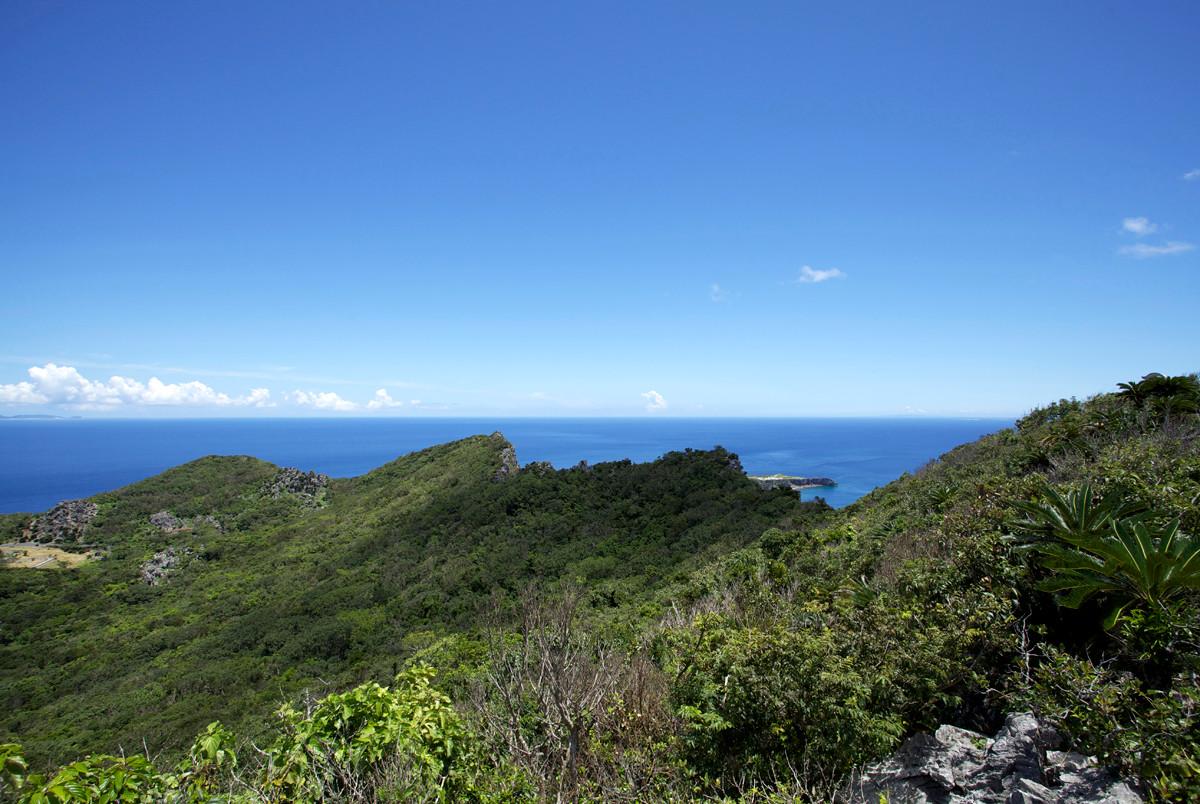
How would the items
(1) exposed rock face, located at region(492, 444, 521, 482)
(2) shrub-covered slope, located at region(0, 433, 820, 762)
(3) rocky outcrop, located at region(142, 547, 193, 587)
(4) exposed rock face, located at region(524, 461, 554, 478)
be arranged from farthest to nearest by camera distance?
1. (1) exposed rock face, located at region(492, 444, 521, 482)
2. (4) exposed rock face, located at region(524, 461, 554, 478)
3. (3) rocky outcrop, located at region(142, 547, 193, 587)
4. (2) shrub-covered slope, located at region(0, 433, 820, 762)

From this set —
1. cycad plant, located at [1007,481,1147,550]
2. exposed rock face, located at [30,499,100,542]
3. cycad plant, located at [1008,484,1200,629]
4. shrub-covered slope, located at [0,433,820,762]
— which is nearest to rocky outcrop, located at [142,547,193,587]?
shrub-covered slope, located at [0,433,820,762]

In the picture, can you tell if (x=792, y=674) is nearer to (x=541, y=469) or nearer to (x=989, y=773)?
(x=989, y=773)

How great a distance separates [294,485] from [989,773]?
65663 millimetres

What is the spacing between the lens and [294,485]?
56.5 metres

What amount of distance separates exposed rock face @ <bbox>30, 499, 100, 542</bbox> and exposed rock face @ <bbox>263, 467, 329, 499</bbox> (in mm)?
14184

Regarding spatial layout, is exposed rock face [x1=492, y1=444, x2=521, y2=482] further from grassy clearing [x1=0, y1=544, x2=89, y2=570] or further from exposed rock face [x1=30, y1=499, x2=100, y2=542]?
exposed rock face [x1=30, y1=499, x2=100, y2=542]

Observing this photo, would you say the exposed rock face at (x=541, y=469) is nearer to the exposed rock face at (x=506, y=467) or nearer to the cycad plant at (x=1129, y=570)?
the exposed rock face at (x=506, y=467)

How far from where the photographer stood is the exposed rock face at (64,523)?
4406cm

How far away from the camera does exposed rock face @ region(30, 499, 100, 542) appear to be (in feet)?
145

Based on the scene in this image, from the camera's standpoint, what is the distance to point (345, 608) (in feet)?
91.5

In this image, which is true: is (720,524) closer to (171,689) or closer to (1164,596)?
(1164,596)

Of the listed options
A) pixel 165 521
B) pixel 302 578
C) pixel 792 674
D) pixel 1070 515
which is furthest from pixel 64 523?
A: pixel 1070 515

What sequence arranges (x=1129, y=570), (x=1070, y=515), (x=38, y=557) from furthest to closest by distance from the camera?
(x=38, y=557) < (x=1070, y=515) < (x=1129, y=570)

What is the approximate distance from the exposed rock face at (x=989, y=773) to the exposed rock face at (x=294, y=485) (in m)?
63.2
